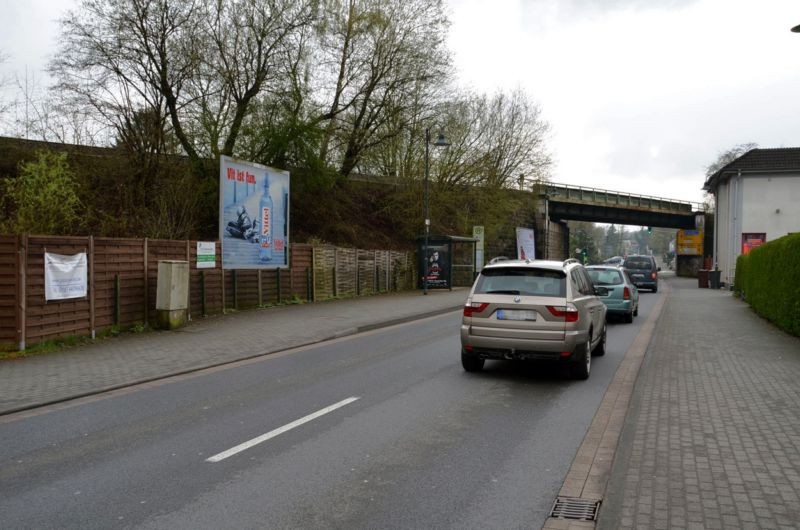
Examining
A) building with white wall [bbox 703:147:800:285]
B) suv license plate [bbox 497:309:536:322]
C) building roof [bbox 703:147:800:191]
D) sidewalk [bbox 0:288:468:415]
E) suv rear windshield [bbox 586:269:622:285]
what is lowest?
sidewalk [bbox 0:288:468:415]

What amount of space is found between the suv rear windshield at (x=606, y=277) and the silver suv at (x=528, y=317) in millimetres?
8132

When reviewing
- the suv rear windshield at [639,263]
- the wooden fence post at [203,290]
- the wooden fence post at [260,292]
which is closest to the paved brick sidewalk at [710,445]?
the wooden fence post at [203,290]

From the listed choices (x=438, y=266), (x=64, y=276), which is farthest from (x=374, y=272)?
(x=64, y=276)

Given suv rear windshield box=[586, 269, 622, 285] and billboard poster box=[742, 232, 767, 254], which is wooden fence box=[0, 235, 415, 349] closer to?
suv rear windshield box=[586, 269, 622, 285]

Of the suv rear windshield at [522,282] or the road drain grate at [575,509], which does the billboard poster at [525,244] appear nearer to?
the suv rear windshield at [522,282]

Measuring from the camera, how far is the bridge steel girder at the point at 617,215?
61969mm

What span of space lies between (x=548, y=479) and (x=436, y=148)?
3223 centimetres

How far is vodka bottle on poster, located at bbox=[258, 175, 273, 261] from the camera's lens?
1981cm

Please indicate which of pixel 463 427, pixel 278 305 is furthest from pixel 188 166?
pixel 463 427

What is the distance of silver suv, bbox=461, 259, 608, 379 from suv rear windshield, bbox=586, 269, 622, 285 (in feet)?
26.7

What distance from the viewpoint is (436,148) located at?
36.2 metres

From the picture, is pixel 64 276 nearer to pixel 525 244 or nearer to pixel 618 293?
pixel 618 293

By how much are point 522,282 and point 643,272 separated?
87.1ft

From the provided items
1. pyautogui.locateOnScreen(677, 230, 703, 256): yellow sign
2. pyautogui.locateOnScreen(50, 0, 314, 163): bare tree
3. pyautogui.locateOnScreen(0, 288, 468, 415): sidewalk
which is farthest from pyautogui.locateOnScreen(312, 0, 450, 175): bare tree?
pyautogui.locateOnScreen(677, 230, 703, 256): yellow sign
